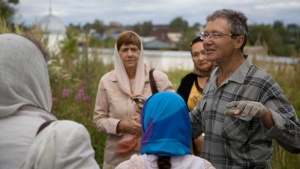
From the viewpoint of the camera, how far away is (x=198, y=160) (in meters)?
2.38

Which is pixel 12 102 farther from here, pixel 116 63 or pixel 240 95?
pixel 116 63

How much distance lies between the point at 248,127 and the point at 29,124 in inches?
56.3

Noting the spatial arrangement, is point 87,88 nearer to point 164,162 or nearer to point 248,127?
point 248,127

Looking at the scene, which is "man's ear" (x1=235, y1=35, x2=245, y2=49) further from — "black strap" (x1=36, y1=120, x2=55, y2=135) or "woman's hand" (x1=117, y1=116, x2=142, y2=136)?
"black strap" (x1=36, y1=120, x2=55, y2=135)

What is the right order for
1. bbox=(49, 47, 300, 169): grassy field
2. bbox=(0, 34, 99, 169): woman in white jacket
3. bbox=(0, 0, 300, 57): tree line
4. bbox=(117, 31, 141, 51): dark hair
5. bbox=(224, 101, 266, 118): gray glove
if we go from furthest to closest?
bbox=(0, 0, 300, 57): tree line < bbox=(49, 47, 300, 169): grassy field < bbox=(117, 31, 141, 51): dark hair < bbox=(224, 101, 266, 118): gray glove < bbox=(0, 34, 99, 169): woman in white jacket

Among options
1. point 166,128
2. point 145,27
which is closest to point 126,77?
point 166,128

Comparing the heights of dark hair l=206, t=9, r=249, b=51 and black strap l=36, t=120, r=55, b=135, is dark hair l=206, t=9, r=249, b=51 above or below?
above

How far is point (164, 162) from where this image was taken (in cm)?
230

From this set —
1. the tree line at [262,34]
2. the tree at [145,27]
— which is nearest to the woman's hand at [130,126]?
the tree line at [262,34]

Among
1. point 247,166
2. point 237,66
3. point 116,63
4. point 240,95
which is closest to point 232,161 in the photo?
point 247,166

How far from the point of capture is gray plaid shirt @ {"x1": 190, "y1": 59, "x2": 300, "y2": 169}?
2.87m

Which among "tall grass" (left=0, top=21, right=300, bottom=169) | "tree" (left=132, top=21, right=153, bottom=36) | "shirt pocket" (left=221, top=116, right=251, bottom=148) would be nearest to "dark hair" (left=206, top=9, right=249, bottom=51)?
"shirt pocket" (left=221, top=116, right=251, bottom=148)

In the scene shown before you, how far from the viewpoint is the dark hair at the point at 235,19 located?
10.1ft

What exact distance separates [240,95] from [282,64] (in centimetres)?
546
